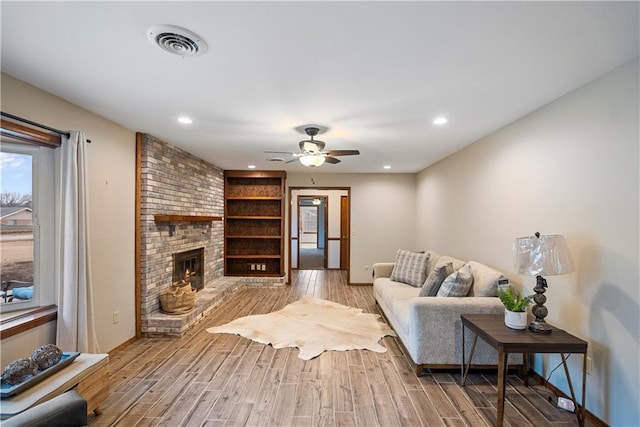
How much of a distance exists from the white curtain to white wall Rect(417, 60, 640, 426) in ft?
13.1

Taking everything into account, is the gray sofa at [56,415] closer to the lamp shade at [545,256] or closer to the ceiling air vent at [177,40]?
the ceiling air vent at [177,40]

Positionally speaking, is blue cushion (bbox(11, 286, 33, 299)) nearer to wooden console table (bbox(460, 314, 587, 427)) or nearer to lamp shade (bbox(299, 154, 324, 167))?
lamp shade (bbox(299, 154, 324, 167))

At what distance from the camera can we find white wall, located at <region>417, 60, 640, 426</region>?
1.93 m

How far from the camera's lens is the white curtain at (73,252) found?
2.53 meters

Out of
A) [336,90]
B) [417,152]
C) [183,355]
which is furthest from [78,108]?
[417,152]

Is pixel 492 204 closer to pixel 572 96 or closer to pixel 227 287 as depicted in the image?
pixel 572 96

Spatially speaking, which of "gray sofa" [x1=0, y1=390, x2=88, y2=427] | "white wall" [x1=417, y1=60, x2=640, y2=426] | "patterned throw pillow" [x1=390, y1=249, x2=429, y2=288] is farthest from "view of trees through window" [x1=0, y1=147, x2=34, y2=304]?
"white wall" [x1=417, y1=60, x2=640, y2=426]

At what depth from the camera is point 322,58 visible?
1.89 meters

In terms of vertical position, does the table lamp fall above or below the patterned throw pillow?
above

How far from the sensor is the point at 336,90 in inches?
93.0

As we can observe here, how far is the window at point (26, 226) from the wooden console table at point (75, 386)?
32.4 inches

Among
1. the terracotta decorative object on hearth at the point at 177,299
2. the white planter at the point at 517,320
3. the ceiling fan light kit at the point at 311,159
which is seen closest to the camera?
the white planter at the point at 517,320

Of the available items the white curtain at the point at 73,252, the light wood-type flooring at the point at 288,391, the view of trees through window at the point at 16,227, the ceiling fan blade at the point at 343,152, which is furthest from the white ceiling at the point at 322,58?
the light wood-type flooring at the point at 288,391

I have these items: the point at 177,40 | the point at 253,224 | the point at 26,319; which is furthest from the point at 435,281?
the point at 253,224
